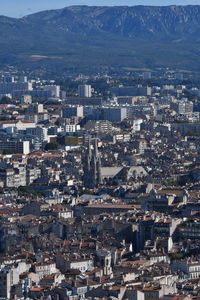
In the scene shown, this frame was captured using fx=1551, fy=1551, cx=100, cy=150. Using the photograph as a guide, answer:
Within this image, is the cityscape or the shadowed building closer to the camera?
the cityscape

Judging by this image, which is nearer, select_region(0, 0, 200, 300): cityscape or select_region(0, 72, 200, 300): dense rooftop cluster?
select_region(0, 72, 200, 300): dense rooftop cluster

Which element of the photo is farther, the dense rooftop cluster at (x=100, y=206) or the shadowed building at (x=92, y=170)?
the shadowed building at (x=92, y=170)

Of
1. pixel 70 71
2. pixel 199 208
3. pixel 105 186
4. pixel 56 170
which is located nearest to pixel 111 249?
pixel 199 208

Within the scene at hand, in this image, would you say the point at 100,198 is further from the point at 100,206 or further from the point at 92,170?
the point at 92,170

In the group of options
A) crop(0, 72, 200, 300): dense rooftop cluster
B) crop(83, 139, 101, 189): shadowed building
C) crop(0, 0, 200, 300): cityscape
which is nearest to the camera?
crop(0, 72, 200, 300): dense rooftop cluster

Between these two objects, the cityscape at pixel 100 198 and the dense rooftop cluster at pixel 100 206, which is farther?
the cityscape at pixel 100 198

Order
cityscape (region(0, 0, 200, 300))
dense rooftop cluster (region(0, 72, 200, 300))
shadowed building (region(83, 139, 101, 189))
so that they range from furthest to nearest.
Answer: shadowed building (region(83, 139, 101, 189)) → cityscape (region(0, 0, 200, 300)) → dense rooftop cluster (region(0, 72, 200, 300))

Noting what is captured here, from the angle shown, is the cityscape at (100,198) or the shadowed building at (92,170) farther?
the shadowed building at (92,170)

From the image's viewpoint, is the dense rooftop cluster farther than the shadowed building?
No

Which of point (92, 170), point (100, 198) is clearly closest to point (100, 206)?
point (100, 198)

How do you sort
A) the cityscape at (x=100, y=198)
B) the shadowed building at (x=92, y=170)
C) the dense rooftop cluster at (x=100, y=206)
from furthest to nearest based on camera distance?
1. the shadowed building at (x=92, y=170)
2. the cityscape at (x=100, y=198)
3. the dense rooftop cluster at (x=100, y=206)

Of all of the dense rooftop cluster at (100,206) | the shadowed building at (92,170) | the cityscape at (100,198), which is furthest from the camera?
the shadowed building at (92,170)
